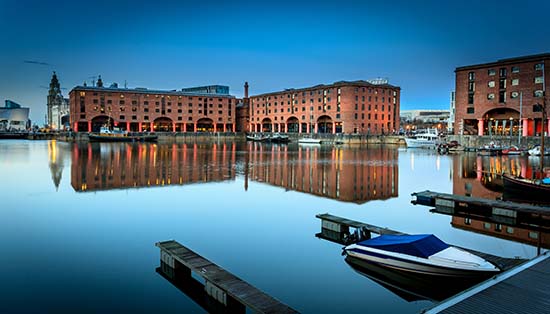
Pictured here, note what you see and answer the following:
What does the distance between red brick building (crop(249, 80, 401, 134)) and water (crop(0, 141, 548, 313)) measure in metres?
71.5

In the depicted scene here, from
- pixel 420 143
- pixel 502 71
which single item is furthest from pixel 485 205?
pixel 420 143

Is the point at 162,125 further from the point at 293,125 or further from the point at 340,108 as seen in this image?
the point at 340,108

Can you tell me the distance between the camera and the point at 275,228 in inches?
625

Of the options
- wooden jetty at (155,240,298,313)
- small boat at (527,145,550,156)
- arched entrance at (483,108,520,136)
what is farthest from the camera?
arched entrance at (483,108,520,136)

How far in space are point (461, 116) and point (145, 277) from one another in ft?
254

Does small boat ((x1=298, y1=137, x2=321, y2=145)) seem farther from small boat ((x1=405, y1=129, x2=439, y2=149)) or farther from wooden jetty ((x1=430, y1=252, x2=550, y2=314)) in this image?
wooden jetty ((x1=430, y1=252, x2=550, y2=314))

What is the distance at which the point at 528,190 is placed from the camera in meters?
21.8

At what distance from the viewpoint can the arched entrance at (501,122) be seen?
2813 inches

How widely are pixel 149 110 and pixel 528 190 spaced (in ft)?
344

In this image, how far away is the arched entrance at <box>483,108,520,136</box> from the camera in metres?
71.4

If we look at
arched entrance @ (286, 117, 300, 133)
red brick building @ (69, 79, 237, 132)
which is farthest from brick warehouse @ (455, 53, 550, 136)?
red brick building @ (69, 79, 237, 132)

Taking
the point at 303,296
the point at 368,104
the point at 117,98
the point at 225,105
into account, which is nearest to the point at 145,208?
the point at 303,296

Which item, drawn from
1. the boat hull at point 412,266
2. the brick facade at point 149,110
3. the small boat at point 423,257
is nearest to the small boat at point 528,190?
the small boat at point 423,257

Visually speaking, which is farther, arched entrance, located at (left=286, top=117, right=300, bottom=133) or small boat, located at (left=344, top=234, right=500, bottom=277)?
arched entrance, located at (left=286, top=117, right=300, bottom=133)
